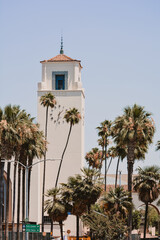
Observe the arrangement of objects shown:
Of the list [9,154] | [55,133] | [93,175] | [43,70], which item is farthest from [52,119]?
[9,154]

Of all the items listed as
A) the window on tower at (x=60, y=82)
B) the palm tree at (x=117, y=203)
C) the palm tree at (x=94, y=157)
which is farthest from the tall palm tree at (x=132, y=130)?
the palm tree at (x=94, y=157)

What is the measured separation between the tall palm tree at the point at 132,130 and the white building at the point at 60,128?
2659 cm

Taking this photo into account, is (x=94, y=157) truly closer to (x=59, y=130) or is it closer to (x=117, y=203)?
(x=59, y=130)

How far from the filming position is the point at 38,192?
7506 centimetres

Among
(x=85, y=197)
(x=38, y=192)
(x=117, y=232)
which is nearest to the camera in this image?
(x=117, y=232)

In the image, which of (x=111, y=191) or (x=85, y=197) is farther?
(x=85, y=197)

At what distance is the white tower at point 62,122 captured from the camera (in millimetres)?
75812

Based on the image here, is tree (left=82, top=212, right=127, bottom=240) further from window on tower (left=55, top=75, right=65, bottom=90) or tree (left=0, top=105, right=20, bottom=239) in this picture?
window on tower (left=55, top=75, right=65, bottom=90)

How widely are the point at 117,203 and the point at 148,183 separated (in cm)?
1011

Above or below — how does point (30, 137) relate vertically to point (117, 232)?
above

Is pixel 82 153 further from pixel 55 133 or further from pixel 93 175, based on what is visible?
pixel 93 175

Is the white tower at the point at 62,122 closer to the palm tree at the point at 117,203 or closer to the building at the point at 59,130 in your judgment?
the building at the point at 59,130

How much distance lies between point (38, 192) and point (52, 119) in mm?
10638

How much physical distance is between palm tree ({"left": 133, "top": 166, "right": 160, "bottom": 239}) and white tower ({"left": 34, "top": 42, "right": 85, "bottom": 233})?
62.0 feet
